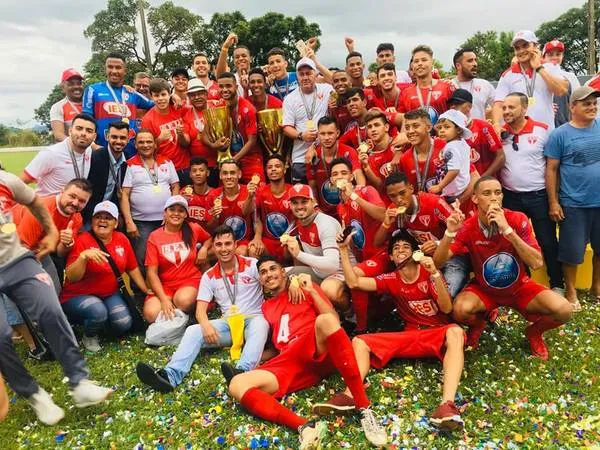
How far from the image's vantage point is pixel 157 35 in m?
42.2

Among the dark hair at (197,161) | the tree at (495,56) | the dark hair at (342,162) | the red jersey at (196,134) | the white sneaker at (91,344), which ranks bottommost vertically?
the white sneaker at (91,344)

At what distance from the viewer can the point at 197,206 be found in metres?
7.31

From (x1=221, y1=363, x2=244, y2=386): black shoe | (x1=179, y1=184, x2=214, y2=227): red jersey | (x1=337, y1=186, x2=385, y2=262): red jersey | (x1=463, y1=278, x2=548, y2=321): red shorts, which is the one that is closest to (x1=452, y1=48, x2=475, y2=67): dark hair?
(x1=337, y1=186, x2=385, y2=262): red jersey

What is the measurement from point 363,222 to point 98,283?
369 centimetres

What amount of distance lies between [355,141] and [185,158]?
116 inches

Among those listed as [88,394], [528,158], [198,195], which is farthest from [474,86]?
[88,394]

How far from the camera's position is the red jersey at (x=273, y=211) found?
22.7ft

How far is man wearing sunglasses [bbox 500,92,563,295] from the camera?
6.49 m

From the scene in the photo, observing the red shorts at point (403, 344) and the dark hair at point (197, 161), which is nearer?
the red shorts at point (403, 344)

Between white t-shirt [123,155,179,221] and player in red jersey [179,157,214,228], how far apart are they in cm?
35

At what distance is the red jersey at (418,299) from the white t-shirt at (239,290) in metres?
1.68

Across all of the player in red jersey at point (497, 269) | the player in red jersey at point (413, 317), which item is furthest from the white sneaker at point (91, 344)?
the player in red jersey at point (497, 269)

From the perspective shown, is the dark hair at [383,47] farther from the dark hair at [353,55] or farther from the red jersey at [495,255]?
the red jersey at [495,255]

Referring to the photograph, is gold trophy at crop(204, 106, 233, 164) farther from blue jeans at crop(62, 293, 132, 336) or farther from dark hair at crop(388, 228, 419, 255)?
dark hair at crop(388, 228, 419, 255)
